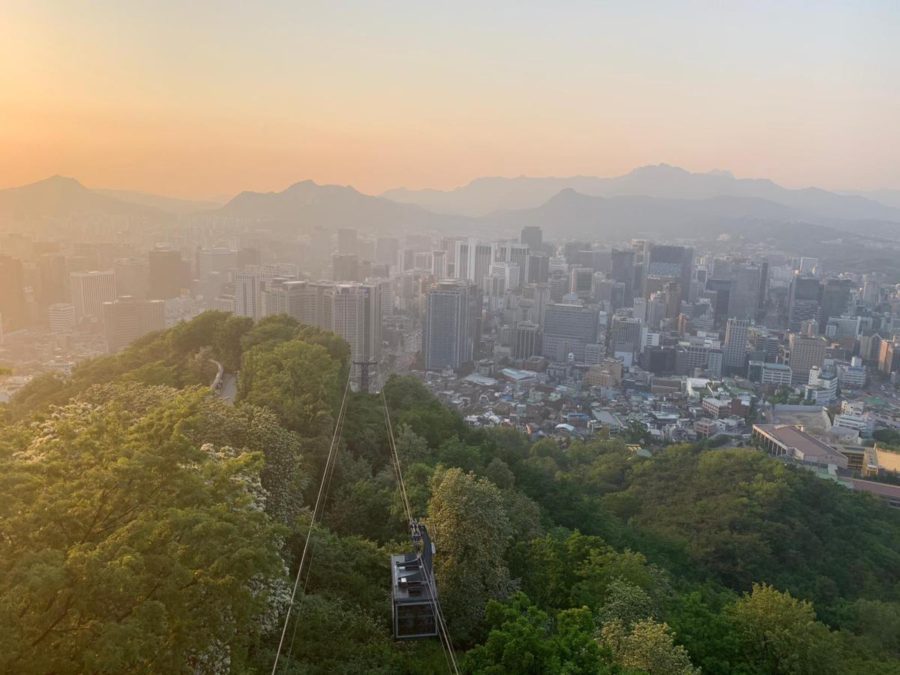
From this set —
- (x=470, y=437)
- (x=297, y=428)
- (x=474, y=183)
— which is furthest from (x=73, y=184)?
(x=474, y=183)

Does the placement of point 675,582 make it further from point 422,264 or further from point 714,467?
point 422,264

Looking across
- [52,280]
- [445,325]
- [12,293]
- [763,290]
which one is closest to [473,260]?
[445,325]

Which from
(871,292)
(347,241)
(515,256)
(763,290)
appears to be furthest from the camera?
(515,256)

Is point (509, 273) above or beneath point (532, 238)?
beneath

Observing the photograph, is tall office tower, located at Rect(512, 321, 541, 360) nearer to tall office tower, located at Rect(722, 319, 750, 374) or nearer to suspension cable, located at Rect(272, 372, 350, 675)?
tall office tower, located at Rect(722, 319, 750, 374)

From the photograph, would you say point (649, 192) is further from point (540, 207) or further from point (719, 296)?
point (719, 296)

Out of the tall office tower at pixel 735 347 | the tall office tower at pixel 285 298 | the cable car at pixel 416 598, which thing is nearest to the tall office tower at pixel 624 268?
the tall office tower at pixel 735 347
